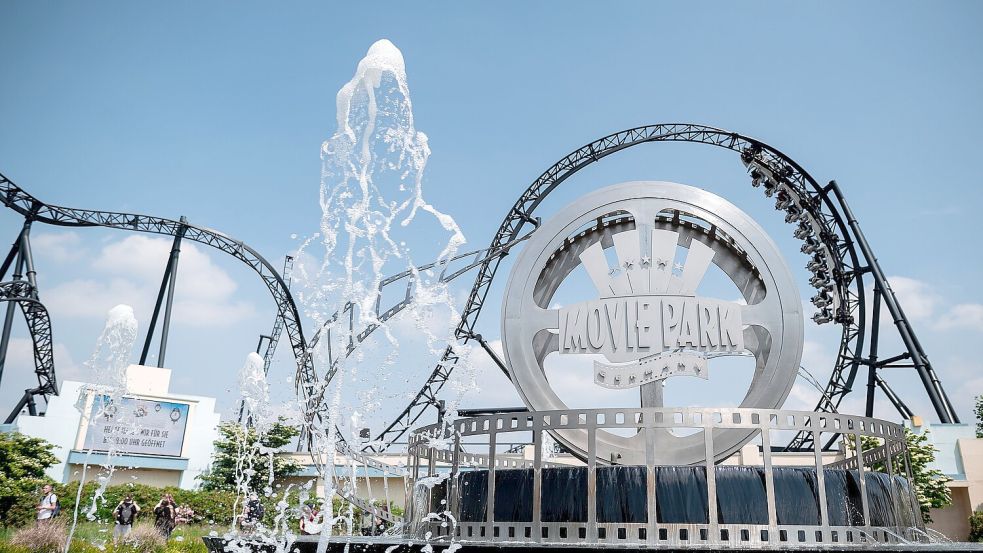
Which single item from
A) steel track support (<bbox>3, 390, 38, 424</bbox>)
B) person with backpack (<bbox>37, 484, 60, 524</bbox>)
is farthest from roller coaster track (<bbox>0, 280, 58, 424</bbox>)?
person with backpack (<bbox>37, 484, 60, 524</bbox>)

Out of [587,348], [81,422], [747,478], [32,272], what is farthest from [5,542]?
[32,272]

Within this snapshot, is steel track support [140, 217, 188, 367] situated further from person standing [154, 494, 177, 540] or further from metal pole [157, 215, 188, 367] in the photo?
person standing [154, 494, 177, 540]

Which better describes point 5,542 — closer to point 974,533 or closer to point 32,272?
point 32,272

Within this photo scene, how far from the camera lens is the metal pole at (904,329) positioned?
24.6 meters

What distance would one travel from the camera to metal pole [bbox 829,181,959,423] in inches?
968

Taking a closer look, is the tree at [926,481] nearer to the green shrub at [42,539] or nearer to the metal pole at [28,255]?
the green shrub at [42,539]

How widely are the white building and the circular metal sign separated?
986 inches

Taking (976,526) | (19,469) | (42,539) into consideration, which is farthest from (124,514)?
(976,526)

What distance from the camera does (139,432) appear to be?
3184 centimetres

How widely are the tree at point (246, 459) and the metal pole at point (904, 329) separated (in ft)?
73.7

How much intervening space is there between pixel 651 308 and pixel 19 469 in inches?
916

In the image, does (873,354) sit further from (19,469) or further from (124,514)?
(19,469)

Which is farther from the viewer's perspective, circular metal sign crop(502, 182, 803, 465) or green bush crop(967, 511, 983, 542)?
green bush crop(967, 511, 983, 542)

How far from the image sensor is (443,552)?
28.6 feet
